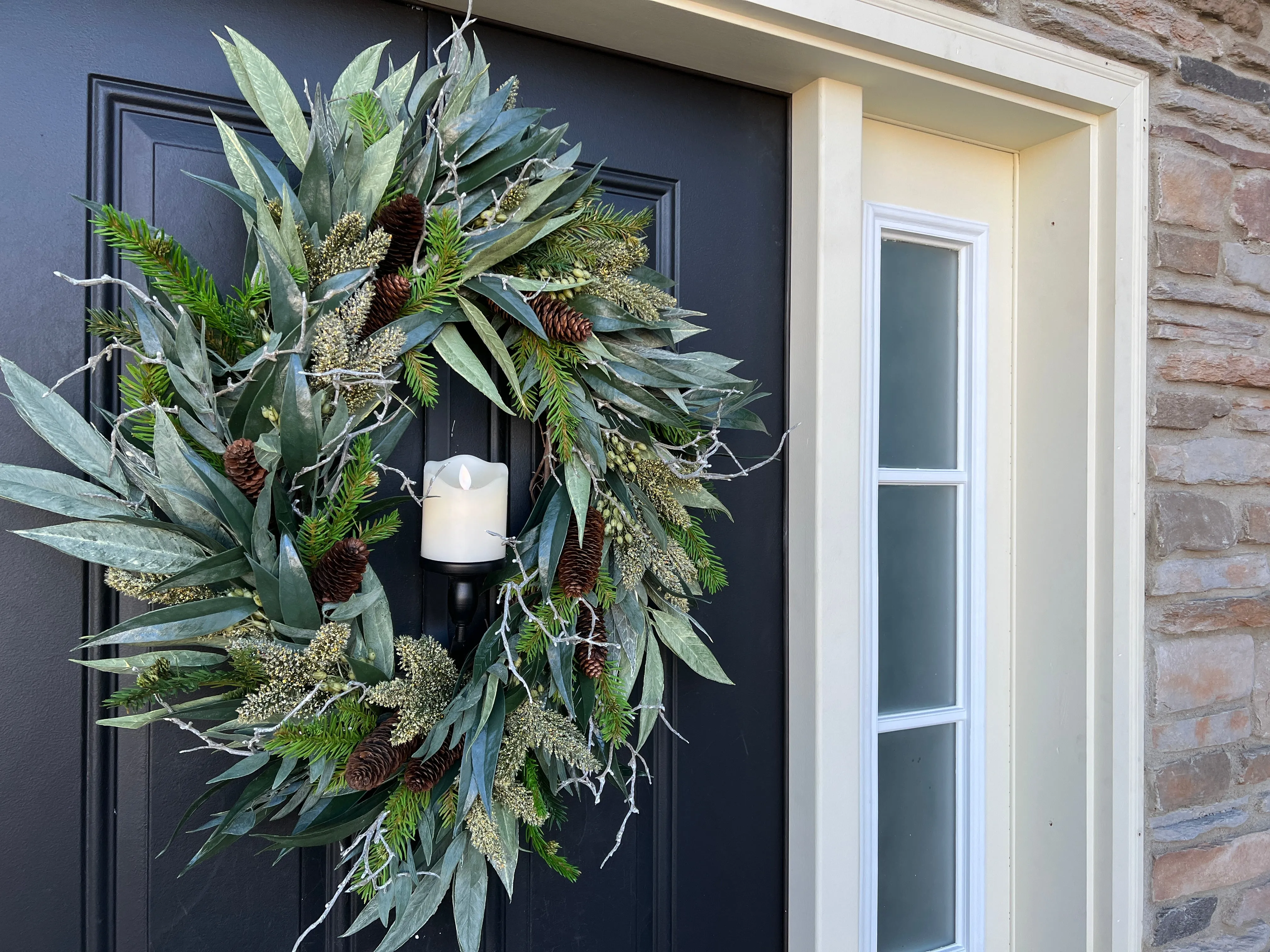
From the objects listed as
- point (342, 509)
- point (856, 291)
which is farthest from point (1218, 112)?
point (342, 509)

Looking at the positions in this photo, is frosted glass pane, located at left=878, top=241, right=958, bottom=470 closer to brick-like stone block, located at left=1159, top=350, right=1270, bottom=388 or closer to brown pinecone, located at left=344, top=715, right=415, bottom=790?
brick-like stone block, located at left=1159, top=350, right=1270, bottom=388

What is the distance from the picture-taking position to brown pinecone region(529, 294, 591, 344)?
0.89 m

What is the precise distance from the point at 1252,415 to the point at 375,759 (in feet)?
4.98

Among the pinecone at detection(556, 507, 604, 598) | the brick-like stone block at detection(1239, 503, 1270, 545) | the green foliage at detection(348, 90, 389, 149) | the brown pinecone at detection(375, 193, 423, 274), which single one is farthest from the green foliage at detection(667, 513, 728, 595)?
the brick-like stone block at detection(1239, 503, 1270, 545)

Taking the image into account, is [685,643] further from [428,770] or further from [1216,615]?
[1216,615]

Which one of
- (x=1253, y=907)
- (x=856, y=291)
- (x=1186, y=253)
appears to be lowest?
(x=1253, y=907)

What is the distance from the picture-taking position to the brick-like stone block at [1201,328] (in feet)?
4.34

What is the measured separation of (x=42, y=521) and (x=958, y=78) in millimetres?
1314

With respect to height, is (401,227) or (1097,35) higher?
(1097,35)

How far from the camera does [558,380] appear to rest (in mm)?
899

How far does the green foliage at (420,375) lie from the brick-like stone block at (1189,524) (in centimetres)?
115

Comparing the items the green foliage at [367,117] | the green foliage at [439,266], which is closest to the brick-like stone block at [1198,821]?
the green foliage at [439,266]

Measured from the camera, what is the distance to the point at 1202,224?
1.37 meters

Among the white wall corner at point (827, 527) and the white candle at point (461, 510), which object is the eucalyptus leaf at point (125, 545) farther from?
the white wall corner at point (827, 527)
